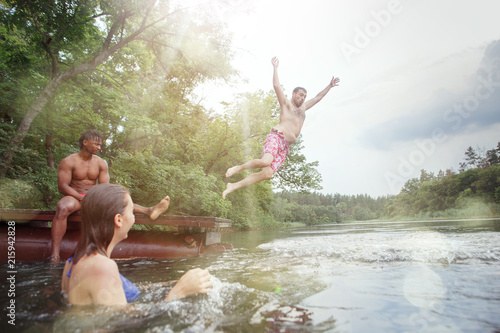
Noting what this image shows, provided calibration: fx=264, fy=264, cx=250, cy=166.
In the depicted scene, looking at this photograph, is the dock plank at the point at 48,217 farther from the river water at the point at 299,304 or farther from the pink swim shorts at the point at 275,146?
the pink swim shorts at the point at 275,146

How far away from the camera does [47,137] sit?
12.3m

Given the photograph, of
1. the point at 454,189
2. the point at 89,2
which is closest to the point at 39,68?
the point at 89,2

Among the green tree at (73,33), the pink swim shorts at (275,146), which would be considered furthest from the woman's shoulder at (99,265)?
the green tree at (73,33)

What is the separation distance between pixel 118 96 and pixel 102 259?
9.52m

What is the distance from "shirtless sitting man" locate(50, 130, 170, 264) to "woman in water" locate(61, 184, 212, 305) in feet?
7.70

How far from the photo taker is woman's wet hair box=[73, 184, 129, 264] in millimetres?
1694

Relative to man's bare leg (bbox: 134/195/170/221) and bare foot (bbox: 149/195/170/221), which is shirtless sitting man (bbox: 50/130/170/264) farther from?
bare foot (bbox: 149/195/170/221)

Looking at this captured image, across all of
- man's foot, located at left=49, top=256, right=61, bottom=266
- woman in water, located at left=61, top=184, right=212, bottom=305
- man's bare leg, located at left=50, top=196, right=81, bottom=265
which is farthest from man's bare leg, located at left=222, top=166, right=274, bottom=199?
woman in water, located at left=61, top=184, right=212, bottom=305

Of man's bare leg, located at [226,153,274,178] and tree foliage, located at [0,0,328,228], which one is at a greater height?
tree foliage, located at [0,0,328,228]

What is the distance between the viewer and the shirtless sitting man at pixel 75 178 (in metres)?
3.79

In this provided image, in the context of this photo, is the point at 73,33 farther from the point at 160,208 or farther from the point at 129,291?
the point at 129,291

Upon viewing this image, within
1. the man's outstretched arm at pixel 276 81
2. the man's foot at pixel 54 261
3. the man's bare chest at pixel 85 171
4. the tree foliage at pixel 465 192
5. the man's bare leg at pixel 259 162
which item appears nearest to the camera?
the man's foot at pixel 54 261

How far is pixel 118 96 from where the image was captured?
31.8 ft

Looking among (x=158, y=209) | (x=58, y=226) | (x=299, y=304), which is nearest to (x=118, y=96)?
(x=58, y=226)
